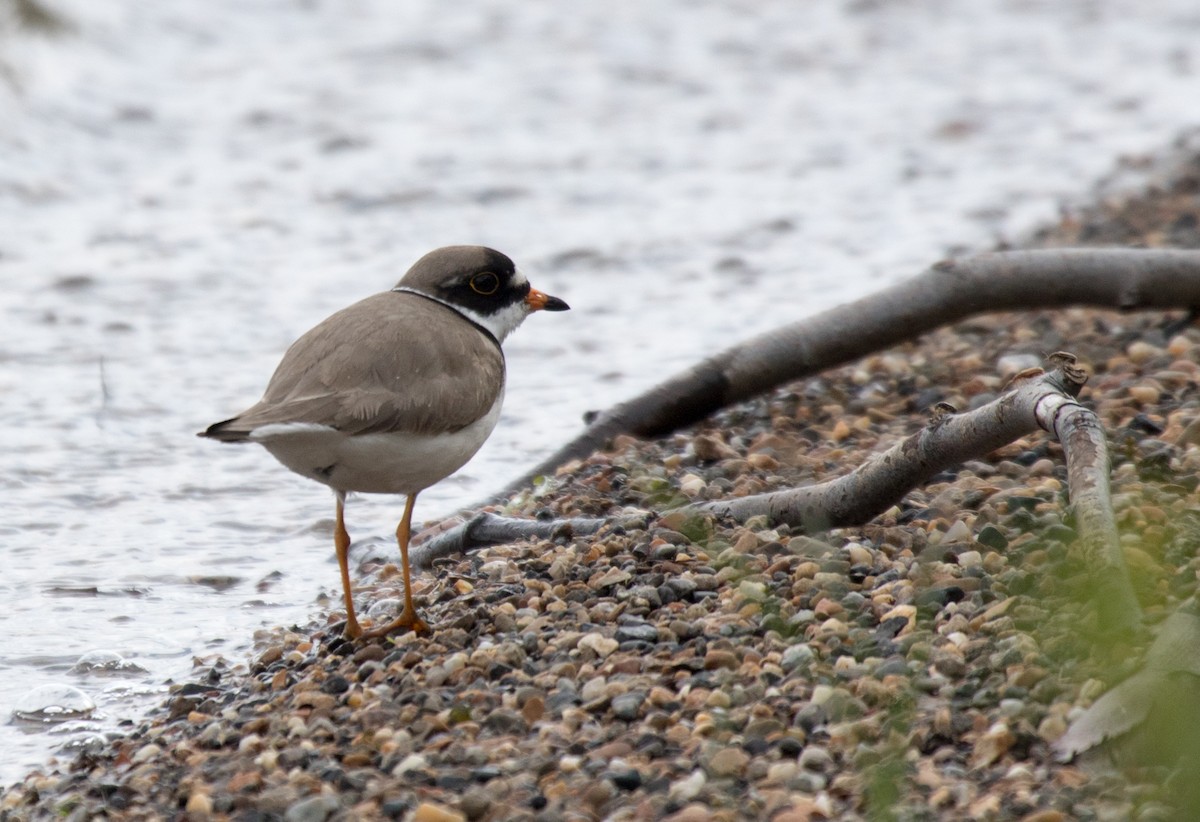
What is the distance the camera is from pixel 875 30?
1692 cm

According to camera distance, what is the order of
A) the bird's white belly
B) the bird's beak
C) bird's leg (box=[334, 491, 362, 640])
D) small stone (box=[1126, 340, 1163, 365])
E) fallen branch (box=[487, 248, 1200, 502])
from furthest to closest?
fallen branch (box=[487, 248, 1200, 502])
small stone (box=[1126, 340, 1163, 365])
the bird's beak
bird's leg (box=[334, 491, 362, 640])
the bird's white belly

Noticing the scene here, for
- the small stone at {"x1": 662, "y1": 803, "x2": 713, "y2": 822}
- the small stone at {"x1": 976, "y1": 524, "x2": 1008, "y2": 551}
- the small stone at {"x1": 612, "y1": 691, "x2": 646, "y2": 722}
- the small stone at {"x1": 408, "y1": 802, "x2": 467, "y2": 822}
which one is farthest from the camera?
the small stone at {"x1": 976, "y1": 524, "x2": 1008, "y2": 551}

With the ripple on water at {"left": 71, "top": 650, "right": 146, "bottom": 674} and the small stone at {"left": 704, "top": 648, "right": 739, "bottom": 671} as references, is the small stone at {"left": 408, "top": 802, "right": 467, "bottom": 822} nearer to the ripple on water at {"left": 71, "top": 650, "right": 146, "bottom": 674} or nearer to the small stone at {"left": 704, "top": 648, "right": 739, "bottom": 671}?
the small stone at {"left": 704, "top": 648, "right": 739, "bottom": 671}

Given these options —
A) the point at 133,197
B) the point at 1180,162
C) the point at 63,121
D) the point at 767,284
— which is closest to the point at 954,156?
the point at 1180,162

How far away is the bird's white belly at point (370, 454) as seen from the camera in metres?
4.89

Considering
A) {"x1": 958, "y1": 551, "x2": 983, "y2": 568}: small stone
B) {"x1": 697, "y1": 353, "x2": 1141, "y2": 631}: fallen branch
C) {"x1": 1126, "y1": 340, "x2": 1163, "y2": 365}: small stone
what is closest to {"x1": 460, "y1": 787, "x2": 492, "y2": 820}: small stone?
{"x1": 697, "y1": 353, "x2": 1141, "y2": 631}: fallen branch

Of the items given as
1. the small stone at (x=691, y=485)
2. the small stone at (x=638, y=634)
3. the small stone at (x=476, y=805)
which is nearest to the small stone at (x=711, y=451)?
the small stone at (x=691, y=485)

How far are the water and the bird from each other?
4.04 ft

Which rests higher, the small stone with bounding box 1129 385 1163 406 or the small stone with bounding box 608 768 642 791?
the small stone with bounding box 1129 385 1163 406

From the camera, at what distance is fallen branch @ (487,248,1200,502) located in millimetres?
7348

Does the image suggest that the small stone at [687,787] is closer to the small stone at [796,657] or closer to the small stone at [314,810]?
the small stone at [796,657]

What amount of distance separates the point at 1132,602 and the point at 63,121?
37.3 ft

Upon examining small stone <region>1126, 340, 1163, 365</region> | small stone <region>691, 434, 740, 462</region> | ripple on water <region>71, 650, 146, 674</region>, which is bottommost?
ripple on water <region>71, 650, 146, 674</region>

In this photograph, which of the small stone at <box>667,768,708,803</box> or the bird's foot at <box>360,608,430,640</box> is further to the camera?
the bird's foot at <box>360,608,430,640</box>
